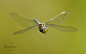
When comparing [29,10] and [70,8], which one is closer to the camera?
[29,10]

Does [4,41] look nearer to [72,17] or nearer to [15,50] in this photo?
[15,50]

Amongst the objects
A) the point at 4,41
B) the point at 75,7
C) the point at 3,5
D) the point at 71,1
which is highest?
the point at 3,5

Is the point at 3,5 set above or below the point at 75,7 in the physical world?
above

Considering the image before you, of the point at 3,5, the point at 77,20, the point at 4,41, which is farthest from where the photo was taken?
the point at 77,20

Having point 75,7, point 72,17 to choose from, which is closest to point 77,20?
point 72,17

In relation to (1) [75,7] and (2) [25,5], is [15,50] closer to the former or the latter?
(2) [25,5]

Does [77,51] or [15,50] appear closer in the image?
[15,50]

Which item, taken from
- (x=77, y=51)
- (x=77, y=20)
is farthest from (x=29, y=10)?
(x=77, y=51)

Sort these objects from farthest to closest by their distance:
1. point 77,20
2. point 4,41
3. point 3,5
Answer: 1. point 77,20
2. point 3,5
3. point 4,41

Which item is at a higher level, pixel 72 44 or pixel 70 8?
pixel 70 8
